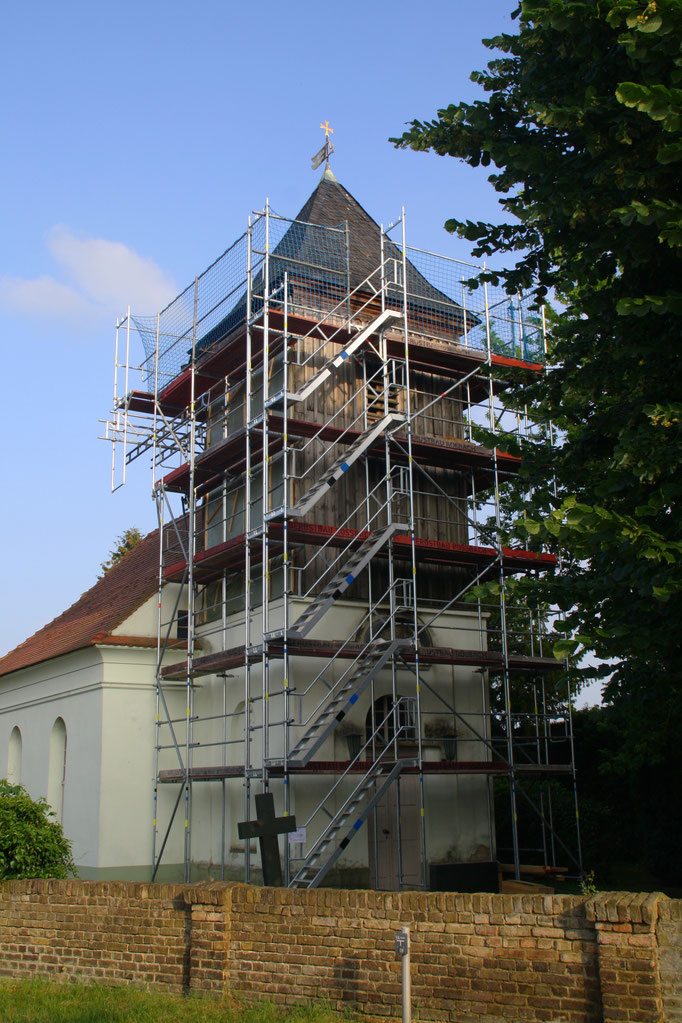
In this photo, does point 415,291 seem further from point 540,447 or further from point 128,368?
point 540,447

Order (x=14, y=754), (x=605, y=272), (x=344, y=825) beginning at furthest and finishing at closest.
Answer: (x=14, y=754)
(x=344, y=825)
(x=605, y=272)

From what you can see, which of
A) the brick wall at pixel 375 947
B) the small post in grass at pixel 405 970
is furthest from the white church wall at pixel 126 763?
the small post in grass at pixel 405 970

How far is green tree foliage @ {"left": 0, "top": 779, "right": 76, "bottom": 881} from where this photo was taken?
13.1 m

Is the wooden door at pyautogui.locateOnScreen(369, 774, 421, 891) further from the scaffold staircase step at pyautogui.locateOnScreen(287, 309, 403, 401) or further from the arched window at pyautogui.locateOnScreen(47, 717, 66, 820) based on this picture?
the arched window at pyautogui.locateOnScreen(47, 717, 66, 820)

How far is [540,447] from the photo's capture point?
476 inches


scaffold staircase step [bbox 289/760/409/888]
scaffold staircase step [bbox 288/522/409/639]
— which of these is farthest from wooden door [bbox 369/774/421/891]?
scaffold staircase step [bbox 288/522/409/639]

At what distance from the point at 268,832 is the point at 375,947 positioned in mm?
4390

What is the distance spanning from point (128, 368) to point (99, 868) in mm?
10715

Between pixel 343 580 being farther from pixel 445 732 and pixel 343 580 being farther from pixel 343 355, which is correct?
pixel 343 355

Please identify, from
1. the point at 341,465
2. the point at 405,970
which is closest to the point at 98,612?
the point at 341,465

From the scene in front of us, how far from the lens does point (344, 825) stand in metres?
17.6

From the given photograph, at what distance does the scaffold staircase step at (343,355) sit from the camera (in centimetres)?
1781

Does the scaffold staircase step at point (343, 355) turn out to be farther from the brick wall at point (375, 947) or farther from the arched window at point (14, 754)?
the arched window at point (14, 754)

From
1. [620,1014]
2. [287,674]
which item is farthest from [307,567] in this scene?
[620,1014]
